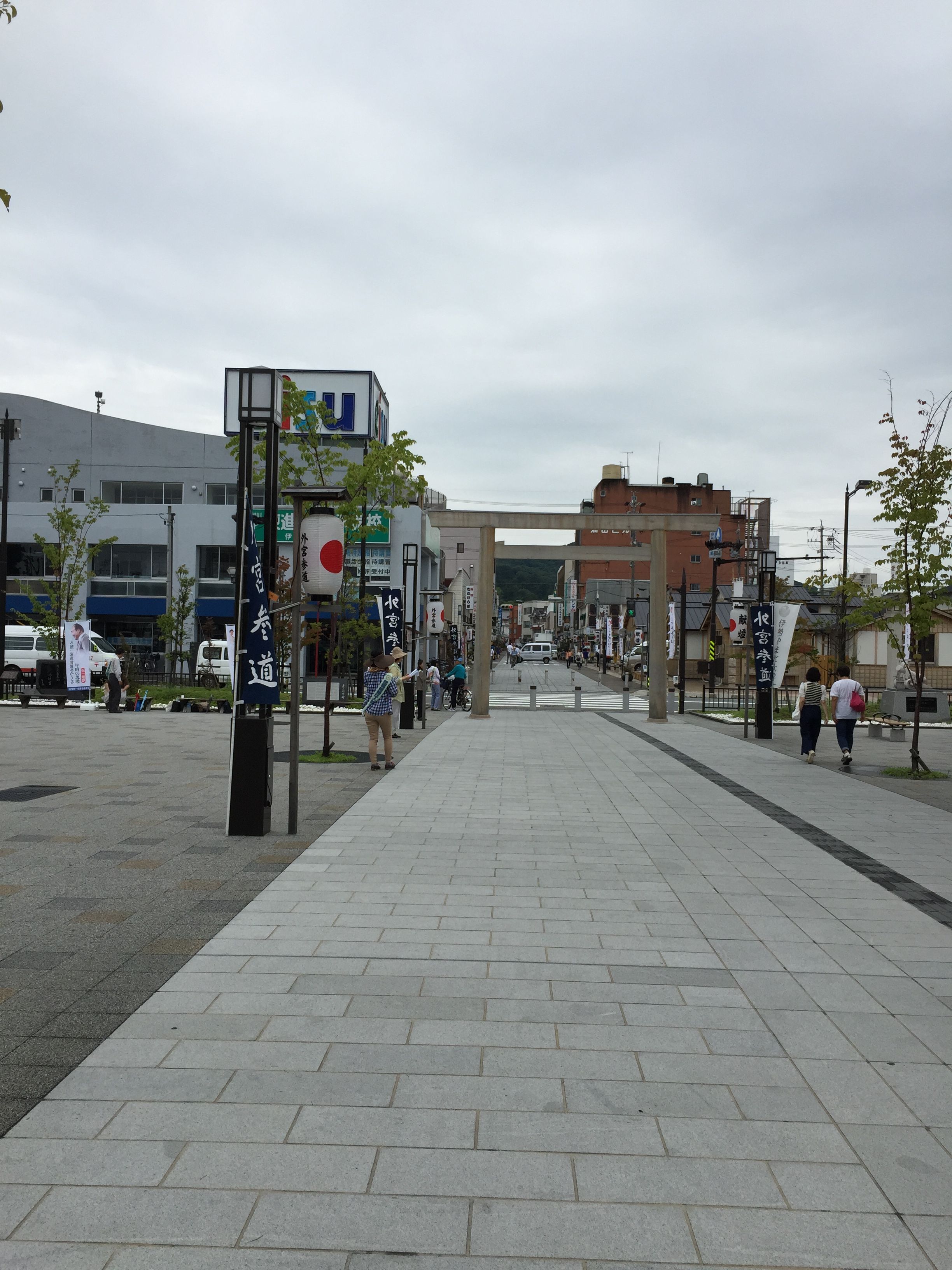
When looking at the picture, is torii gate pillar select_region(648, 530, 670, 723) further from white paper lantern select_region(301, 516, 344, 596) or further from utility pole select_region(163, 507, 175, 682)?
utility pole select_region(163, 507, 175, 682)

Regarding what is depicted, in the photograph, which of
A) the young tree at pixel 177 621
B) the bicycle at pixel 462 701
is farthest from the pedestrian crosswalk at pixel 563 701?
the young tree at pixel 177 621

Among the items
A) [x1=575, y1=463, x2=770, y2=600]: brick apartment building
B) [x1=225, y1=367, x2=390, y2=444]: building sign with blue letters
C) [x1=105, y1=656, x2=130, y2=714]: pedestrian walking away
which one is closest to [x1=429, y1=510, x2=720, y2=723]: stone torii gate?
[x1=105, y1=656, x2=130, y2=714]: pedestrian walking away

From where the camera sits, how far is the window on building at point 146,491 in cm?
5325

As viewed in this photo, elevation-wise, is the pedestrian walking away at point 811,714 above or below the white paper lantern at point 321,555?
below

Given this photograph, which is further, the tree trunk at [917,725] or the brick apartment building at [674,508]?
the brick apartment building at [674,508]

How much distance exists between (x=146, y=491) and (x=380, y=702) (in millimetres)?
43358

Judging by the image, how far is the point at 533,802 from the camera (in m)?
11.5

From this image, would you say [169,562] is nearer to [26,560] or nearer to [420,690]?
[26,560]

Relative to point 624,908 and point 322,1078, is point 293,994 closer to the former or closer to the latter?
point 322,1078

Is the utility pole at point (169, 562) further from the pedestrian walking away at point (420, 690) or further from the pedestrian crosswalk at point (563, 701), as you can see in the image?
the pedestrian walking away at point (420, 690)

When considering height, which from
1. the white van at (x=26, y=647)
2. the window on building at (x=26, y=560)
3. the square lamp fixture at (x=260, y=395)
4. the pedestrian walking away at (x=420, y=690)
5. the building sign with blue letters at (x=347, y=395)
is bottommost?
the pedestrian walking away at (x=420, y=690)

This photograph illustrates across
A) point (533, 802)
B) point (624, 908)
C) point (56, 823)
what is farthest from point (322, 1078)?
point (533, 802)

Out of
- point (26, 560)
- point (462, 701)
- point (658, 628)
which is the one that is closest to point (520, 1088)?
point (658, 628)

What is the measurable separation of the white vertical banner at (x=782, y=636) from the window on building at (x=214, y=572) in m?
35.0
